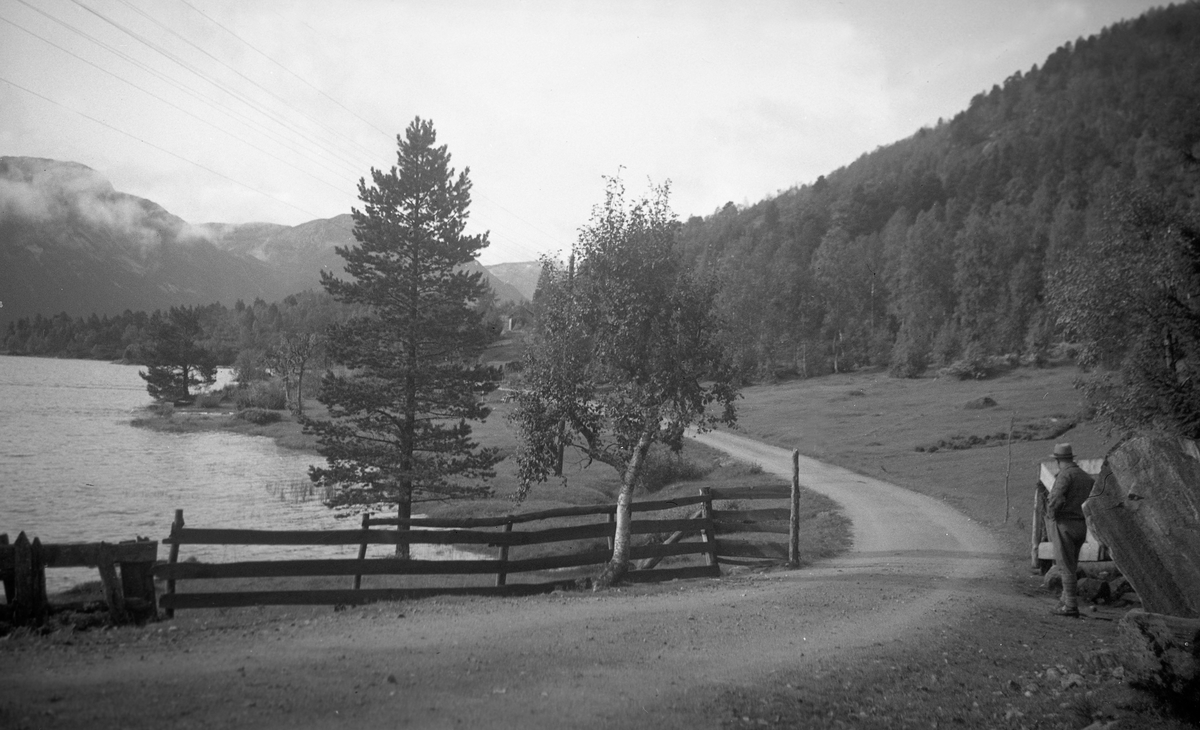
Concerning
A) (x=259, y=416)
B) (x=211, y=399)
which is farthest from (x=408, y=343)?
(x=211, y=399)

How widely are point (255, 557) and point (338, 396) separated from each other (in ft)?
23.9

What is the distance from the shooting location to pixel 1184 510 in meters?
10.6

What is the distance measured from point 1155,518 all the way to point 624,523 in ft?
34.6

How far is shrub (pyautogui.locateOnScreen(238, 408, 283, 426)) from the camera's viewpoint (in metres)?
66.4

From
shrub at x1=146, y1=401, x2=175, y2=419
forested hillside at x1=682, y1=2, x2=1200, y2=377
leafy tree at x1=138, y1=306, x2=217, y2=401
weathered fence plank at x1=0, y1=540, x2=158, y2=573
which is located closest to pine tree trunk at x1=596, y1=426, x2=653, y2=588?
weathered fence plank at x1=0, y1=540, x2=158, y2=573

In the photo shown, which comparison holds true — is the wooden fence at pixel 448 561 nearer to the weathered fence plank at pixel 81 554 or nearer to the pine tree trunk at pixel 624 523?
the pine tree trunk at pixel 624 523

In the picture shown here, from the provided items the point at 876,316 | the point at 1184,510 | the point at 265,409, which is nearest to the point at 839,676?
the point at 1184,510

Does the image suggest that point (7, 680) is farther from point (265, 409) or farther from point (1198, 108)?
point (265, 409)

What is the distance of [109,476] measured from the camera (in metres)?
29.6

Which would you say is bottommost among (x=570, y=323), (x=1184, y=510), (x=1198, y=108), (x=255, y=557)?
(x=255, y=557)

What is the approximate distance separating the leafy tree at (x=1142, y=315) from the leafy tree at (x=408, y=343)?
82.3 feet

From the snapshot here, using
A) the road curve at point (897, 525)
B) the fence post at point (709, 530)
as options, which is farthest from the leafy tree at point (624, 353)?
the road curve at point (897, 525)

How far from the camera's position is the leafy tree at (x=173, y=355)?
143 ft

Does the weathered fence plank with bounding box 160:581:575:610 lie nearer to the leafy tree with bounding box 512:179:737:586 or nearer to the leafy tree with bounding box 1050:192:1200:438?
the leafy tree with bounding box 512:179:737:586
